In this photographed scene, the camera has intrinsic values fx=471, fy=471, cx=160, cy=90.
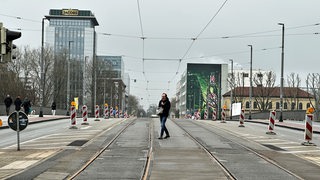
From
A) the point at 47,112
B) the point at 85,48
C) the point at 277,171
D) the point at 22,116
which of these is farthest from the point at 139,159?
the point at 85,48

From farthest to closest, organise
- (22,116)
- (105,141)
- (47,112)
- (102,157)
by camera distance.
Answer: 1. (47,112)
2. (105,141)
3. (22,116)
4. (102,157)

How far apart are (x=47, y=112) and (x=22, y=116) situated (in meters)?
43.8

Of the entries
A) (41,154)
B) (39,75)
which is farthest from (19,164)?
(39,75)

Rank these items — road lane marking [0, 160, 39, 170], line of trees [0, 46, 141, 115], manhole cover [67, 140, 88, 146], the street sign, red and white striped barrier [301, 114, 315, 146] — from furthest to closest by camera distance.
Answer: line of trees [0, 46, 141, 115], red and white striped barrier [301, 114, 315, 146], manhole cover [67, 140, 88, 146], the street sign, road lane marking [0, 160, 39, 170]

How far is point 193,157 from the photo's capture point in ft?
43.5

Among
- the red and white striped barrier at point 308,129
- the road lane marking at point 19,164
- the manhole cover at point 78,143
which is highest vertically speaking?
the red and white striped barrier at point 308,129

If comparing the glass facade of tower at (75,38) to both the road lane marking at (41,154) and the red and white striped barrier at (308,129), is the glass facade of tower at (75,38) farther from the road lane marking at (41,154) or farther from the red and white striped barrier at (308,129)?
the road lane marking at (41,154)

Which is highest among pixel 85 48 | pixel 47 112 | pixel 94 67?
pixel 85 48

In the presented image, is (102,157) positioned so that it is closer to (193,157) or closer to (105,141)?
(193,157)

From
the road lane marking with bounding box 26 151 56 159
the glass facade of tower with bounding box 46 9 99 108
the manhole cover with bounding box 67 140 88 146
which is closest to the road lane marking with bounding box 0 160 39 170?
the road lane marking with bounding box 26 151 56 159

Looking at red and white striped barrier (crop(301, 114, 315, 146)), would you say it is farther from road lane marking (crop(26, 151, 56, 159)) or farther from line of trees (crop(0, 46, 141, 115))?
line of trees (crop(0, 46, 141, 115))

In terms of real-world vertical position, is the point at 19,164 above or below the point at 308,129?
below

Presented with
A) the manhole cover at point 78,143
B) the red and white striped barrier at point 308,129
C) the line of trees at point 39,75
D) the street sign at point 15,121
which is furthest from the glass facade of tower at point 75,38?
the street sign at point 15,121

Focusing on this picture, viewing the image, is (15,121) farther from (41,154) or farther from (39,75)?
(39,75)
